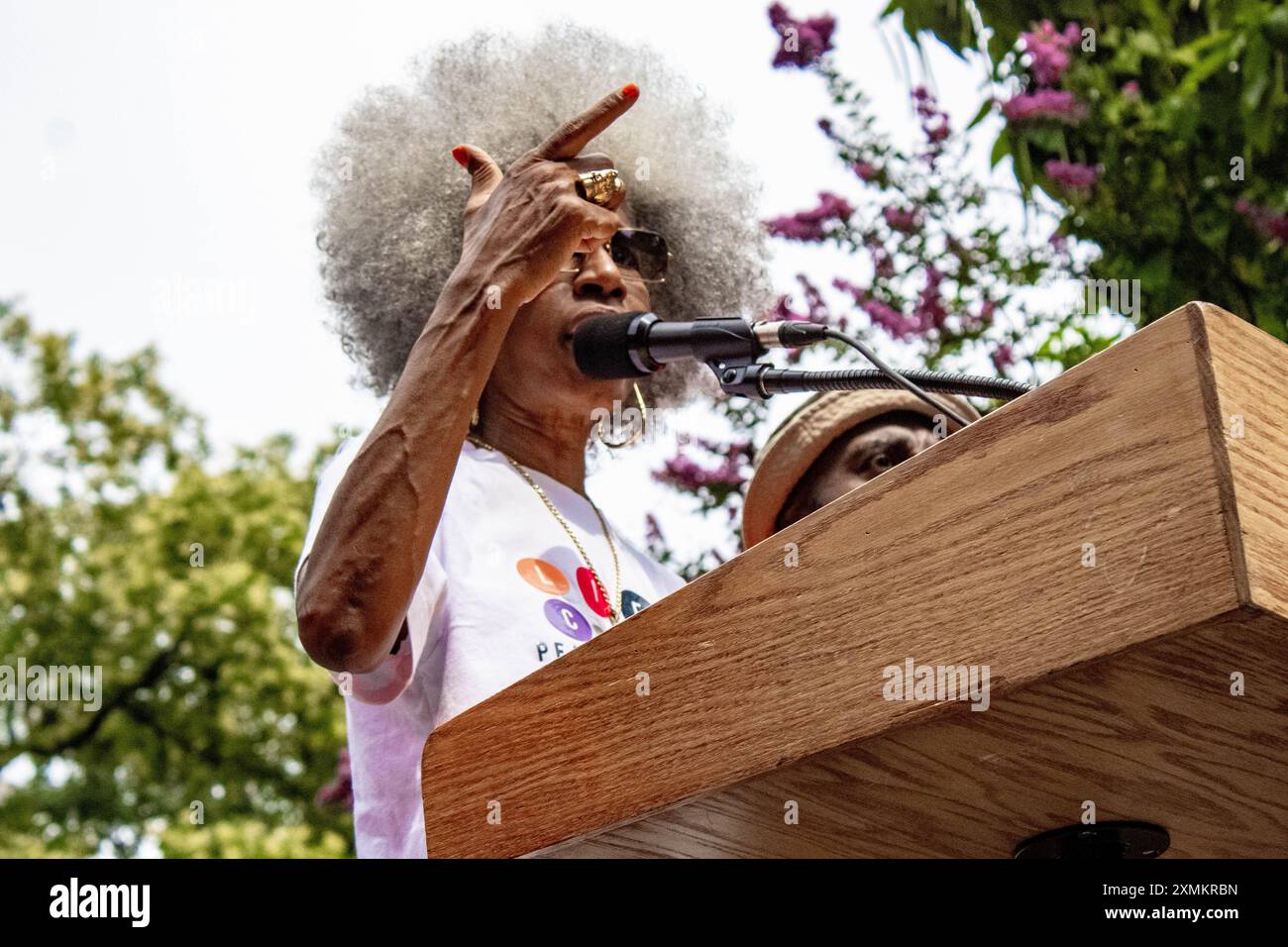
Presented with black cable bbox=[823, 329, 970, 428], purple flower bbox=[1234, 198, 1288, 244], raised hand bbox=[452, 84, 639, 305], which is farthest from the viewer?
purple flower bbox=[1234, 198, 1288, 244]

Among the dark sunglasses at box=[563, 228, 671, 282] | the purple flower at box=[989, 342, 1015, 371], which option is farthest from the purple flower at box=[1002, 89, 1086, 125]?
the dark sunglasses at box=[563, 228, 671, 282]

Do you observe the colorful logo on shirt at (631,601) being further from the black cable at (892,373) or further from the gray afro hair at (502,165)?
the gray afro hair at (502,165)

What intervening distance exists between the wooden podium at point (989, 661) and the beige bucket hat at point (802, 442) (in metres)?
1.36

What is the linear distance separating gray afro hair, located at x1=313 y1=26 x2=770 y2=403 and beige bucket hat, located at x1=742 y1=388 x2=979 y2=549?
0.83 meters

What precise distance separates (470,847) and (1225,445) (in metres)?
0.67

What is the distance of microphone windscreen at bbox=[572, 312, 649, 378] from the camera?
2217mm

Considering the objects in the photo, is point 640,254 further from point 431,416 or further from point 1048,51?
point 1048,51

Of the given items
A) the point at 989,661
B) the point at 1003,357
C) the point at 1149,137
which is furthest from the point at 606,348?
the point at 1149,137

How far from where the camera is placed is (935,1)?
3.57 meters

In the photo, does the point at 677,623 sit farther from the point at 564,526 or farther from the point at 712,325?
the point at 564,526

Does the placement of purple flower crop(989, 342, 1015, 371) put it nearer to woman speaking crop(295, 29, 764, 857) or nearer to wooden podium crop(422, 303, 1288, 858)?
woman speaking crop(295, 29, 764, 857)

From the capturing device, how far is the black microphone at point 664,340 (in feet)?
6.45
